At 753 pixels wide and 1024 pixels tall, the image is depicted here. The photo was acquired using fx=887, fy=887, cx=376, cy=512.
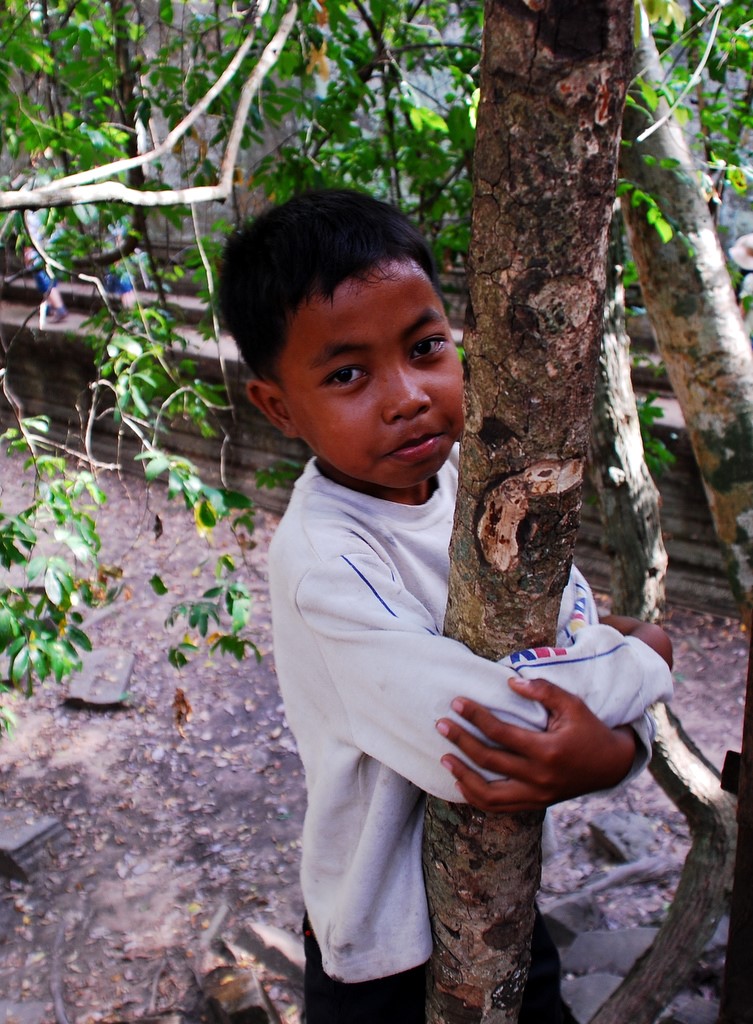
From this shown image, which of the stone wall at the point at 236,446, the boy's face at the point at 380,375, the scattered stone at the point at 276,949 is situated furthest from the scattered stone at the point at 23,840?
the boy's face at the point at 380,375

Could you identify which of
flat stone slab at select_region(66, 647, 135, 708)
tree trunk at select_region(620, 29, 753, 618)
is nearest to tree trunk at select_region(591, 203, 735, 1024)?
tree trunk at select_region(620, 29, 753, 618)

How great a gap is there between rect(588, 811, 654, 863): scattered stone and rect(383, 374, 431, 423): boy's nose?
85.6 inches

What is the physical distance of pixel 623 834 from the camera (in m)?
2.83

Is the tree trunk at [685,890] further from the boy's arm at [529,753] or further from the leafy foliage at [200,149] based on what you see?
the boy's arm at [529,753]

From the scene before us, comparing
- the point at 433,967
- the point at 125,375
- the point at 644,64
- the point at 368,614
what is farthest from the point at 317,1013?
the point at 644,64

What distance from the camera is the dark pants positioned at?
1.27 m

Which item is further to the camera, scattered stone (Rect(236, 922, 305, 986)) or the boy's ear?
scattered stone (Rect(236, 922, 305, 986))

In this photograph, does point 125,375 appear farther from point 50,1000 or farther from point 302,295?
point 50,1000

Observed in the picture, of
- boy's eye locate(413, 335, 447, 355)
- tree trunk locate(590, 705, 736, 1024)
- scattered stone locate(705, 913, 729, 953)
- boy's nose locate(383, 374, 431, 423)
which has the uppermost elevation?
boy's eye locate(413, 335, 447, 355)

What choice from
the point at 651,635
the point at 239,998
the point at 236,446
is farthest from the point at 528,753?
the point at 236,446

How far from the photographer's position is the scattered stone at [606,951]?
2369mm

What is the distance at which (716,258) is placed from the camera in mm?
2229

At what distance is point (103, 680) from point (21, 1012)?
5.33 feet

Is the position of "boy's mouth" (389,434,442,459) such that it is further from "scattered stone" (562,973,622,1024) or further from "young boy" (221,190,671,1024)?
"scattered stone" (562,973,622,1024)
